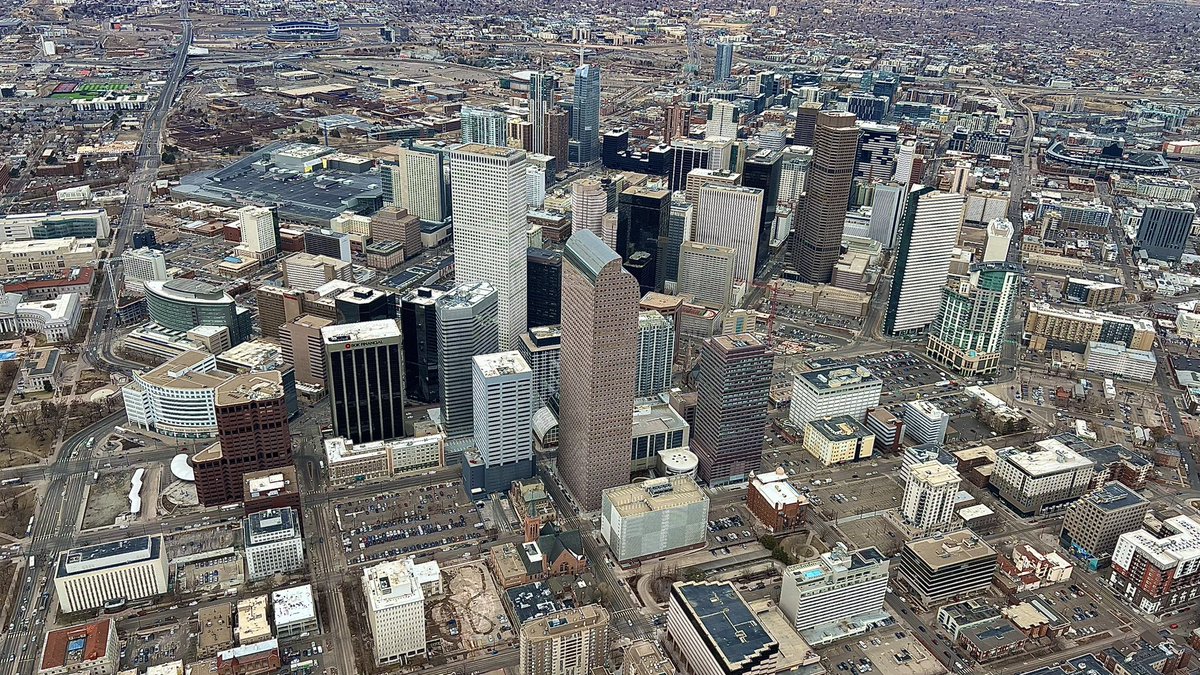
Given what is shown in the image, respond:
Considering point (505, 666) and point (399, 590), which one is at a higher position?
point (399, 590)

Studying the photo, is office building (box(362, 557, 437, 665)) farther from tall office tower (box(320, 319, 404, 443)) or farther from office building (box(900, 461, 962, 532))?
office building (box(900, 461, 962, 532))

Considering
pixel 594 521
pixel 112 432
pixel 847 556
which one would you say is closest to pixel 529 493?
pixel 594 521

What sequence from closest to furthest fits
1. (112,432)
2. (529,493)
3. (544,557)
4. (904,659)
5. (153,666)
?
1. (153,666)
2. (904,659)
3. (544,557)
4. (529,493)
5. (112,432)

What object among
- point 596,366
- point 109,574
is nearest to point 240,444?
point 109,574

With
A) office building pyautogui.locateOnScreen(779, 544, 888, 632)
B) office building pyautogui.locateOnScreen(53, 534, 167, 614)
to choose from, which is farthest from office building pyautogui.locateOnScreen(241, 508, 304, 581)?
office building pyautogui.locateOnScreen(779, 544, 888, 632)

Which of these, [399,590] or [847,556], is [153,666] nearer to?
[399,590]

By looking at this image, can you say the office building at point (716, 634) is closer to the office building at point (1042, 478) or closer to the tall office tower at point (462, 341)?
the tall office tower at point (462, 341)
